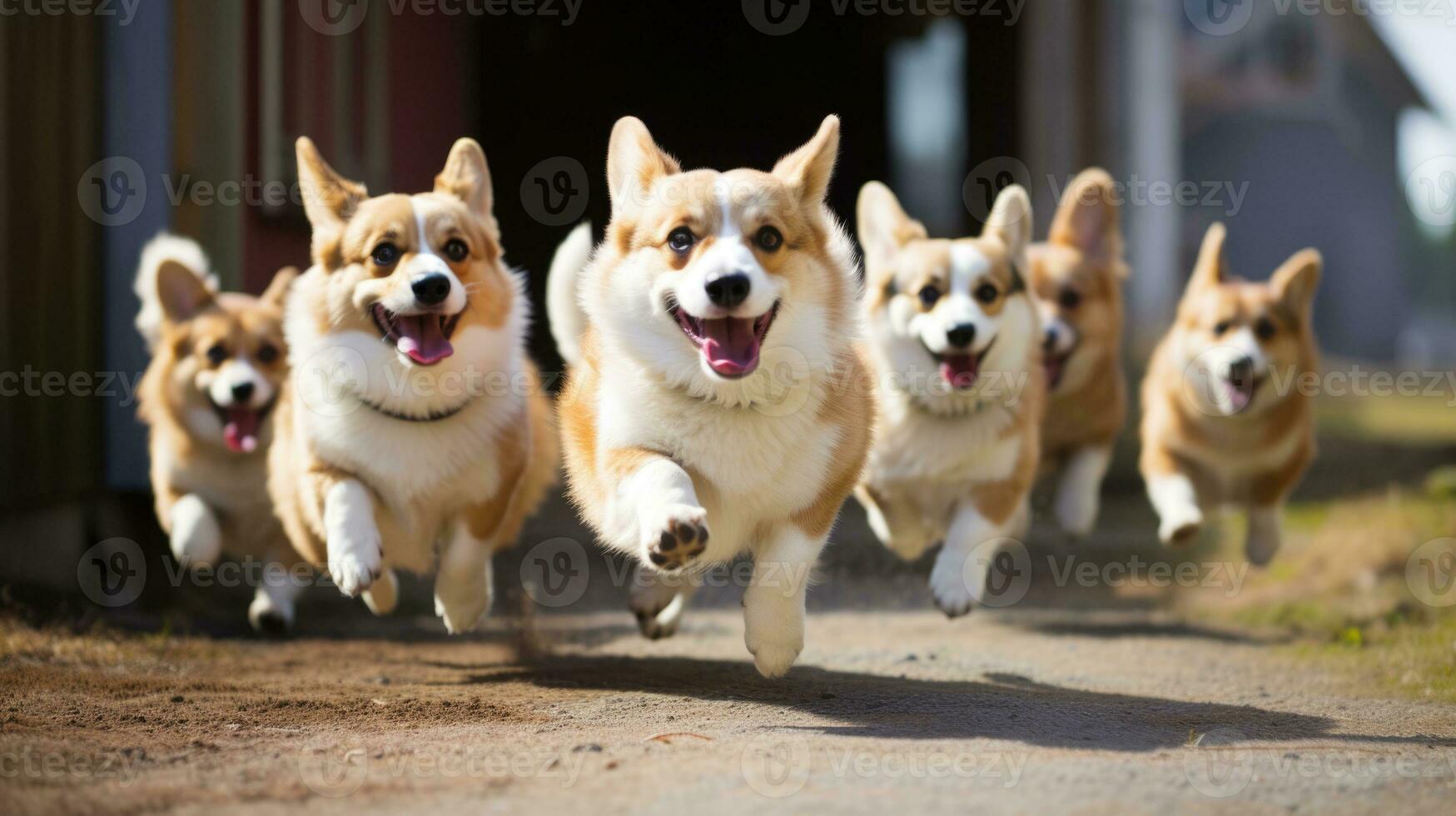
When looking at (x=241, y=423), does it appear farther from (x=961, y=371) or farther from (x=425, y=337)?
(x=961, y=371)

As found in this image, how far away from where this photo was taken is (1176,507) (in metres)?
5.17

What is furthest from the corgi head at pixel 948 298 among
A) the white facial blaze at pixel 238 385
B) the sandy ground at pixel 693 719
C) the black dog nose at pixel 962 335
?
the white facial blaze at pixel 238 385

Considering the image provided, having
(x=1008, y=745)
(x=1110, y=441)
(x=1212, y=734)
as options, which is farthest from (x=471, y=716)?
(x=1110, y=441)

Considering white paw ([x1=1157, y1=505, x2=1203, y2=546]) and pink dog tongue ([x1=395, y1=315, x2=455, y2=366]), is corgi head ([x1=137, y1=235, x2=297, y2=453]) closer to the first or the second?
pink dog tongue ([x1=395, y1=315, x2=455, y2=366])

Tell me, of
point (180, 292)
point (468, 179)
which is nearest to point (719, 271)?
point (468, 179)

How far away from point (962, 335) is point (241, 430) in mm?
2664

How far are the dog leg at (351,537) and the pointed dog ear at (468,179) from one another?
96 centimetres

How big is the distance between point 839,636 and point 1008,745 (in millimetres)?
2061

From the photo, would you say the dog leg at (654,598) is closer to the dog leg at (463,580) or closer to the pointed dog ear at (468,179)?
the dog leg at (463,580)

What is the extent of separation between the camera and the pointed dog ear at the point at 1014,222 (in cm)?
480

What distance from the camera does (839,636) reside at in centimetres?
516

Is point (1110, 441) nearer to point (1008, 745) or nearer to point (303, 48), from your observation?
point (1008, 745)

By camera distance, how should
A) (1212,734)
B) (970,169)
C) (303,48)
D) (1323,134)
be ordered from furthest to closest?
(1323,134) → (970,169) → (303,48) → (1212,734)

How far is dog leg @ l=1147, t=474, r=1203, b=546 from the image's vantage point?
16.5ft
